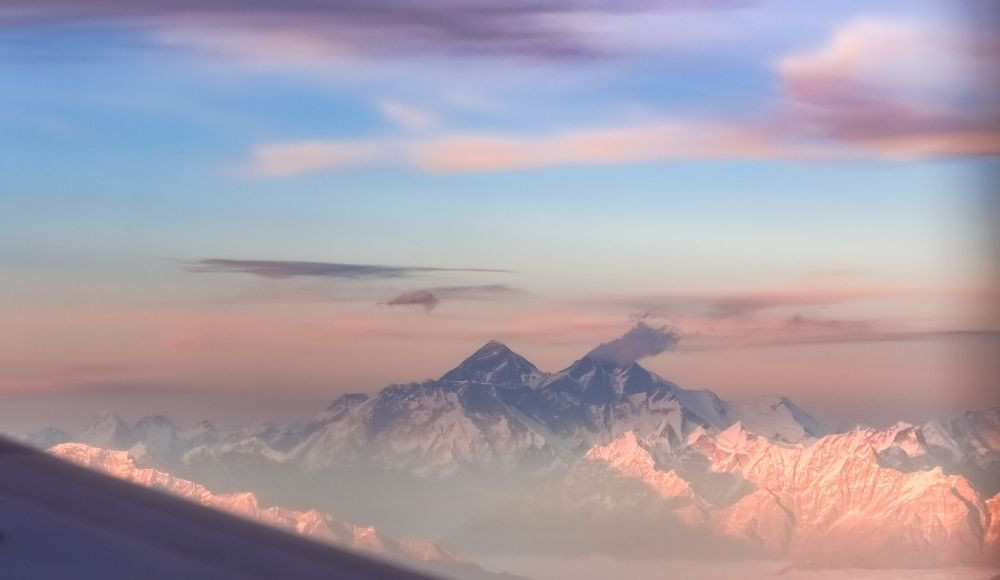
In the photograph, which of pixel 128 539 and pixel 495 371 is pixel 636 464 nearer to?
pixel 495 371

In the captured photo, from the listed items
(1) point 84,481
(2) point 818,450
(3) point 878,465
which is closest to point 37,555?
(1) point 84,481

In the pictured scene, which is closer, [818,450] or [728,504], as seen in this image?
[818,450]

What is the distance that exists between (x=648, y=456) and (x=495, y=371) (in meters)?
1.15

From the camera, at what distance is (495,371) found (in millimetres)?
6109

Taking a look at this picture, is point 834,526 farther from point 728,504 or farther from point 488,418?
point 488,418

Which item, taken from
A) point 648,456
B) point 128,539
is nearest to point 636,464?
point 648,456

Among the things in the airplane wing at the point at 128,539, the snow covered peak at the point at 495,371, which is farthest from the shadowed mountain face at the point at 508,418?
the airplane wing at the point at 128,539

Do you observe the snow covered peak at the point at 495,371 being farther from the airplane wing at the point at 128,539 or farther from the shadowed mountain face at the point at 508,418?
the airplane wing at the point at 128,539

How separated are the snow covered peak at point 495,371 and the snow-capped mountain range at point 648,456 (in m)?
0.01

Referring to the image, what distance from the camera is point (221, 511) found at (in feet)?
2.97

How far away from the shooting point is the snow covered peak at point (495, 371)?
5961 millimetres

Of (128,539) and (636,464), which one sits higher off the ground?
(128,539)

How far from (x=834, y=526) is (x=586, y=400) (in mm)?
1664

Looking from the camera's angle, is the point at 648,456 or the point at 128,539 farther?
the point at 648,456
